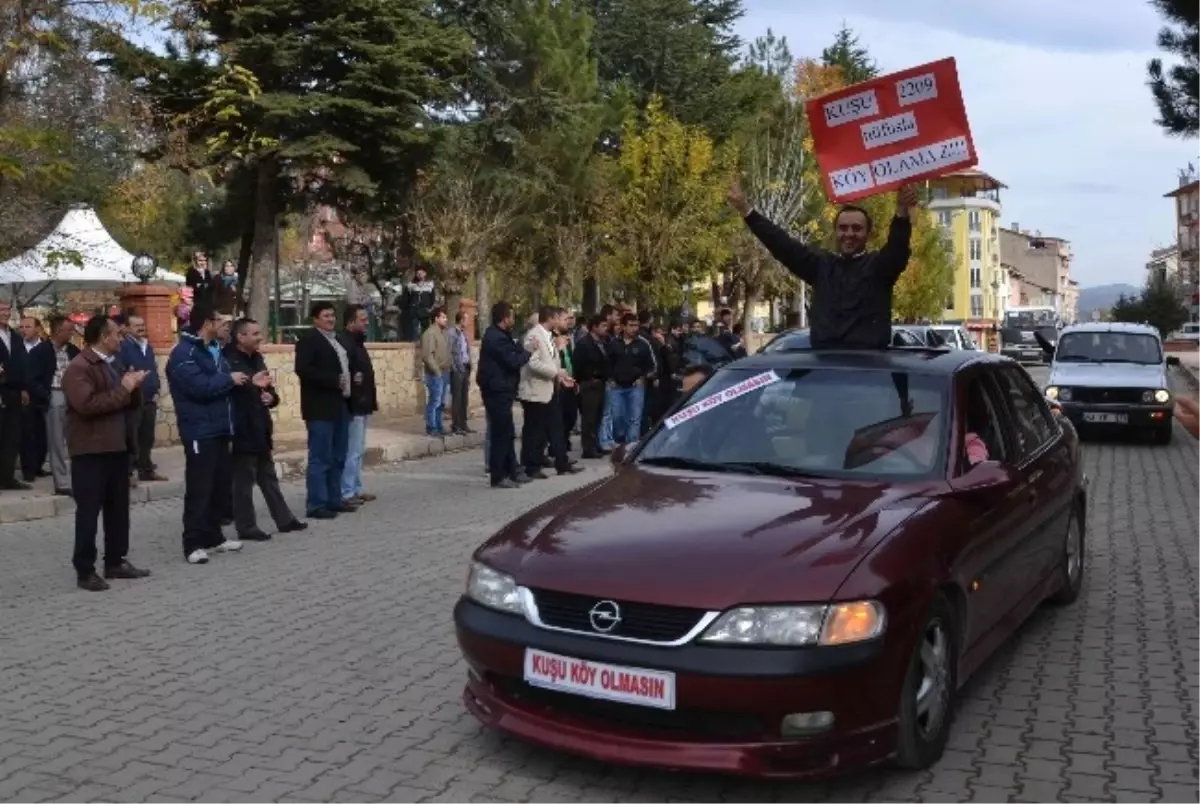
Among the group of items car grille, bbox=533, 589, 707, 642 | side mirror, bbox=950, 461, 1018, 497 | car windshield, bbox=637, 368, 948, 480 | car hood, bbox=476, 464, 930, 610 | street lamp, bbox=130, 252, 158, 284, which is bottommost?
car grille, bbox=533, 589, 707, 642

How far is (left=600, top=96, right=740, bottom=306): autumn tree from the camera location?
37438mm

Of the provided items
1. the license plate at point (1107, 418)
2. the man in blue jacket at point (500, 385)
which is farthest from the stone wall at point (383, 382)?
the license plate at point (1107, 418)

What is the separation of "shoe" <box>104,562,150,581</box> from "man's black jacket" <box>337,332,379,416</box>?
3.28 m

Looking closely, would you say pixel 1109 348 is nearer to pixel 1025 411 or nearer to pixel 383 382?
pixel 383 382

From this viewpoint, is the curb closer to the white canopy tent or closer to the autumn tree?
the white canopy tent

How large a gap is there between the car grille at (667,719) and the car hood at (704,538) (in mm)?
366

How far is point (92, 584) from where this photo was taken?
8.52 meters

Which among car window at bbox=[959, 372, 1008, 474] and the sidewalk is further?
the sidewalk

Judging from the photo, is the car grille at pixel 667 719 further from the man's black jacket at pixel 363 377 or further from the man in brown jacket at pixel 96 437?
the man's black jacket at pixel 363 377

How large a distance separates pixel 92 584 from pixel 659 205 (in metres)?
30.5

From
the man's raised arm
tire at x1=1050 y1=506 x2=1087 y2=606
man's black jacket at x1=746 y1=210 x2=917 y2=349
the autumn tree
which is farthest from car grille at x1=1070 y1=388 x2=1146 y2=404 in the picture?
the autumn tree

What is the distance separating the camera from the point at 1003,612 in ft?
18.8

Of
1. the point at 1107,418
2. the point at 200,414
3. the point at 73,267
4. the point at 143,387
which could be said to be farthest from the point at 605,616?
the point at 73,267

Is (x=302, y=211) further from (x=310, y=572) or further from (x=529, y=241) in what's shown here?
(x=310, y=572)
